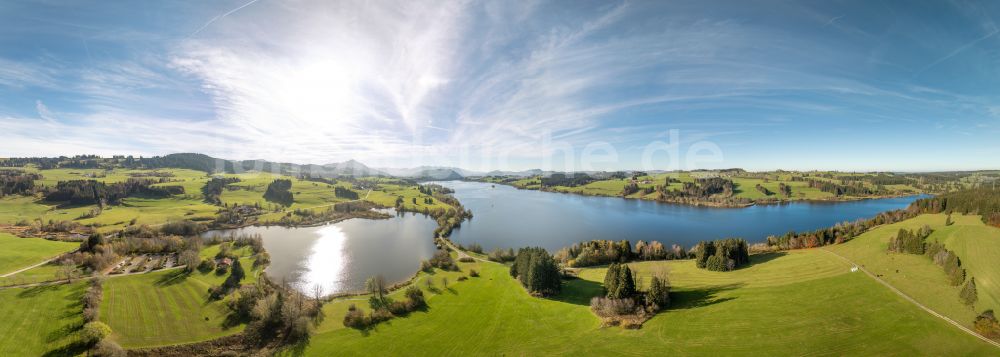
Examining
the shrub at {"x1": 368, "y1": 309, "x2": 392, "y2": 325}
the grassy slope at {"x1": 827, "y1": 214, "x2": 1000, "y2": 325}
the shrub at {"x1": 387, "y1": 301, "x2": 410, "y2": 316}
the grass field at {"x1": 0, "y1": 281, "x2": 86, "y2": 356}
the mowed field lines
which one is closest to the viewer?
the grassy slope at {"x1": 827, "y1": 214, "x2": 1000, "y2": 325}

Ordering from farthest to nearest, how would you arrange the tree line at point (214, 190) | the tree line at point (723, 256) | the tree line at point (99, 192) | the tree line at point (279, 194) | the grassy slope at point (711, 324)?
1. the tree line at point (279, 194)
2. the tree line at point (214, 190)
3. the tree line at point (99, 192)
4. the tree line at point (723, 256)
5. the grassy slope at point (711, 324)

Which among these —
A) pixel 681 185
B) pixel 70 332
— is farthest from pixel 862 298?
pixel 681 185

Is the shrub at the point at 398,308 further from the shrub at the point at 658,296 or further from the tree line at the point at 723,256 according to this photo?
the tree line at the point at 723,256

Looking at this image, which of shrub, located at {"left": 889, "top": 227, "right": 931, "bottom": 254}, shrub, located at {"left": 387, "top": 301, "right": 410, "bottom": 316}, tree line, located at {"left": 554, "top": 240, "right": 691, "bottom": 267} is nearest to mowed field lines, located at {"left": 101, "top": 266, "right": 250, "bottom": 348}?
shrub, located at {"left": 387, "top": 301, "right": 410, "bottom": 316}

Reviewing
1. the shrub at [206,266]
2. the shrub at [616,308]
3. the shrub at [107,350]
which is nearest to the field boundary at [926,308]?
the shrub at [616,308]

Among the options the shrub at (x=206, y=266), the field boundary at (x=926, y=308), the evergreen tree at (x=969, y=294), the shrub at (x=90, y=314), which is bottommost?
the shrub at (x=206, y=266)

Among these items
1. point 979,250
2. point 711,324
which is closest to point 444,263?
point 711,324

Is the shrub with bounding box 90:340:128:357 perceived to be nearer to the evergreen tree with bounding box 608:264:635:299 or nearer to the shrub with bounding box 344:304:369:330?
the shrub with bounding box 344:304:369:330
